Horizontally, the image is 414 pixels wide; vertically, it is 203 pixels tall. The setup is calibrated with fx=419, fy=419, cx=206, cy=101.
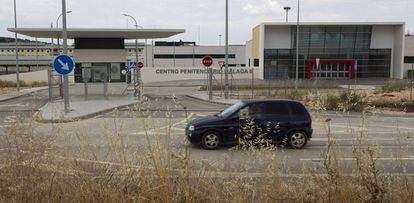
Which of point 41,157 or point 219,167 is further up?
point 41,157

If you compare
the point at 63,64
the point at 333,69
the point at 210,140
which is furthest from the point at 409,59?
the point at 210,140

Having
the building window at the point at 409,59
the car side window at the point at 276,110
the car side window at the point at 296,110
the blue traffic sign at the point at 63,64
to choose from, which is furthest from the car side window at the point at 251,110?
the building window at the point at 409,59

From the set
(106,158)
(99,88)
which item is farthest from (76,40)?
(106,158)

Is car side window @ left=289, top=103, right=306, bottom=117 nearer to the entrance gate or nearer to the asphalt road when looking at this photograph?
the asphalt road

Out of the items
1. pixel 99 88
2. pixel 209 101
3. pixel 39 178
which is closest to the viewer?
pixel 39 178

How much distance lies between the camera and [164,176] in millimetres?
3777

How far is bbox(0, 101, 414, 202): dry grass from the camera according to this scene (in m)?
3.79

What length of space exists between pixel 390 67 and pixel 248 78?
22400mm

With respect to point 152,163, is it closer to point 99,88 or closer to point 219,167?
point 219,167

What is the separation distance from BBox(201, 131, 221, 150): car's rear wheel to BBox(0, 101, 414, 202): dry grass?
6449mm

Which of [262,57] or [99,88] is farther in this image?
[262,57]

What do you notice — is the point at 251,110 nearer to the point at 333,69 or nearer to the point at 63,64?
the point at 63,64

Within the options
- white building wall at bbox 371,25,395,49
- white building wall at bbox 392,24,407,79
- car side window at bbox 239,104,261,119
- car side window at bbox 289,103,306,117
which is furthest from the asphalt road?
white building wall at bbox 371,25,395,49

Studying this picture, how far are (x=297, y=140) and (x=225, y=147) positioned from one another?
194 centimetres
